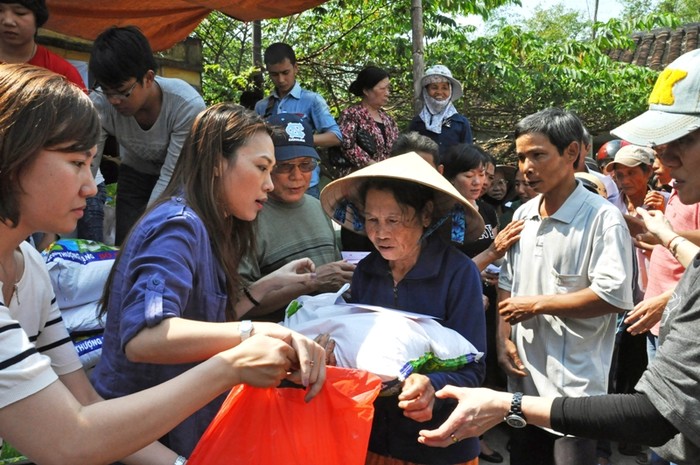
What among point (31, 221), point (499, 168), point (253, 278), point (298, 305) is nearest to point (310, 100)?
point (499, 168)

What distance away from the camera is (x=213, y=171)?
199 centimetres

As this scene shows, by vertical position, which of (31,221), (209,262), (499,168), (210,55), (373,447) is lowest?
(373,447)

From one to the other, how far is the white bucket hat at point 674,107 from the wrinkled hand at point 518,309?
1.25m

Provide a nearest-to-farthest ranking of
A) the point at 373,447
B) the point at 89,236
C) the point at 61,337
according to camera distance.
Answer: the point at 61,337 < the point at 373,447 < the point at 89,236

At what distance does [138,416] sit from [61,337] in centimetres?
56

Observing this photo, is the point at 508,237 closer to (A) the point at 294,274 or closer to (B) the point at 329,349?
(A) the point at 294,274

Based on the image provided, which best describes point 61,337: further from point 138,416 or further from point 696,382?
point 696,382

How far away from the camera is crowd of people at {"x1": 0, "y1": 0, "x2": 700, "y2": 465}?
147 centimetres

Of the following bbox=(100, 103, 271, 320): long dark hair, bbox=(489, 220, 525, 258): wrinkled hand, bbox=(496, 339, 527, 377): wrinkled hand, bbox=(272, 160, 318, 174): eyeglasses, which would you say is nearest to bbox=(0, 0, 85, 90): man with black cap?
bbox=(272, 160, 318, 174): eyeglasses

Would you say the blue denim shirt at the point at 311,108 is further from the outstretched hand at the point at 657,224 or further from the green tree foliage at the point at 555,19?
the green tree foliage at the point at 555,19

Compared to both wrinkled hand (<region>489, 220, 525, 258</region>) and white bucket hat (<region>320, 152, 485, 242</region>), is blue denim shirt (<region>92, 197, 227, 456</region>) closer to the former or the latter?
white bucket hat (<region>320, 152, 485, 242</region>)

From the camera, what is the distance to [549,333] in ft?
10.1

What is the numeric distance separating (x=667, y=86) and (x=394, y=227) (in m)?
1.02

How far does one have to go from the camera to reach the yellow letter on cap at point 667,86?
1.85 meters
